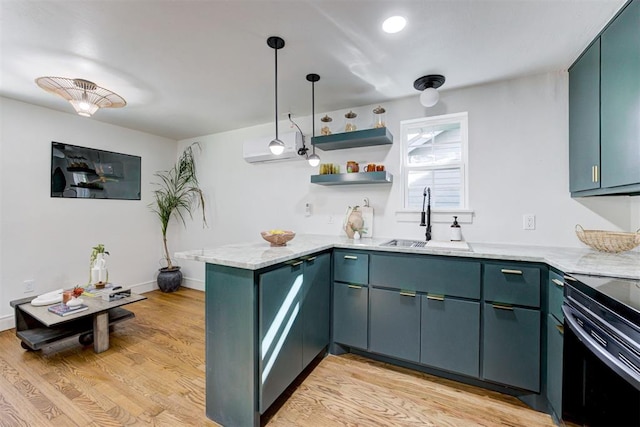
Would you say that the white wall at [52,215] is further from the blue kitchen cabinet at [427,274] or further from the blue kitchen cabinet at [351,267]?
the blue kitchen cabinet at [427,274]

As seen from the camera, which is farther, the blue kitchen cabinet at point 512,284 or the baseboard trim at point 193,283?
the baseboard trim at point 193,283

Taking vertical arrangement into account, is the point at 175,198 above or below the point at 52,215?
above

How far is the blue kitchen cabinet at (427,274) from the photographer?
1.88 metres

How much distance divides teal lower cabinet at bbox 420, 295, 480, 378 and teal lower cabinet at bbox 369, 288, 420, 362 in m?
0.06

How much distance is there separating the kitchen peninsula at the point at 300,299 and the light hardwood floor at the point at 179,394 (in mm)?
145

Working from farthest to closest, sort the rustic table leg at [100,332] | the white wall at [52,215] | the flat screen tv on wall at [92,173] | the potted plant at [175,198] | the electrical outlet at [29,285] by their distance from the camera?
the potted plant at [175,198] → the flat screen tv on wall at [92,173] → the electrical outlet at [29,285] → the white wall at [52,215] → the rustic table leg at [100,332]

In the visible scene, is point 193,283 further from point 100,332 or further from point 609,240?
A: point 609,240

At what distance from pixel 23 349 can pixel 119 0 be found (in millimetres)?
2958

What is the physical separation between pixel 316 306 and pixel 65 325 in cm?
231

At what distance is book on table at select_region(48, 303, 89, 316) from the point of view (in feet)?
7.39

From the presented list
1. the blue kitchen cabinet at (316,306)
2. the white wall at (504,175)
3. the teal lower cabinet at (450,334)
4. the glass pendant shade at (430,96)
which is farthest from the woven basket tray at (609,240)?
the blue kitchen cabinet at (316,306)

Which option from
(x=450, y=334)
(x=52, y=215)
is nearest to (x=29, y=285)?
(x=52, y=215)

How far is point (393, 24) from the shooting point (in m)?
1.67

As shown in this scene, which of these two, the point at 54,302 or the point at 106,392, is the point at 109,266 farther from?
the point at 106,392
